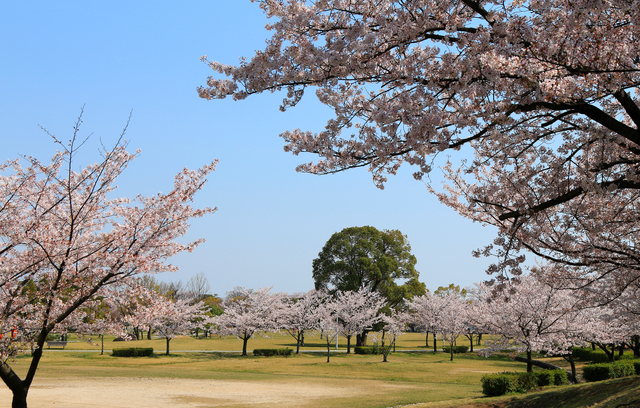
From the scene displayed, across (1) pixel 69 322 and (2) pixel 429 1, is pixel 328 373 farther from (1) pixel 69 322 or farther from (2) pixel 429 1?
(2) pixel 429 1

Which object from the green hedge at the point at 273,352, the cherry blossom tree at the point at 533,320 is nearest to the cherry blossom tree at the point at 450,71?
the cherry blossom tree at the point at 533,320

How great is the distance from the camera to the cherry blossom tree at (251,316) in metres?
38.3

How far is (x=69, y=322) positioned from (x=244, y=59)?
602cm

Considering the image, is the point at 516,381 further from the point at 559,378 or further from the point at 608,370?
the point at 608,370

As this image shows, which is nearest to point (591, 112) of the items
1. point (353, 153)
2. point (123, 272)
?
point (353, 153)

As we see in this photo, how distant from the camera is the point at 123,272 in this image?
727 cm

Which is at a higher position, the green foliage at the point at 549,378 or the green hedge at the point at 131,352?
A: the green foliage at the point at 549,378

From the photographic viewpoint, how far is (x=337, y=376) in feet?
78.9

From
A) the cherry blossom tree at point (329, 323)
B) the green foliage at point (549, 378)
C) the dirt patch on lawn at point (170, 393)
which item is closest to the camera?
the dirt patch on lawn at point (170, 393)

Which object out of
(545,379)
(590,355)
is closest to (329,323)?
(590,355)

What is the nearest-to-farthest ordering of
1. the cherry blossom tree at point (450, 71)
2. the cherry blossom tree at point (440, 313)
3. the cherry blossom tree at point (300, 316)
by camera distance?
1. the cherry blossom tree at point (450, 71)
2. the cherry blossom tree at point (440, 313)
3. the cherry blossom tree at point (300, 316)

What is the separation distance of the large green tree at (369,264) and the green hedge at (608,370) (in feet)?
79.8

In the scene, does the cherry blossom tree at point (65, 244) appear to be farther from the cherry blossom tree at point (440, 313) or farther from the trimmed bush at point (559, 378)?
the cherry blossom tree at point (440, 313)

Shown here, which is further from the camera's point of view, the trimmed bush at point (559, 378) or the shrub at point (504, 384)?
the trimmed bush at point (559, 378)
